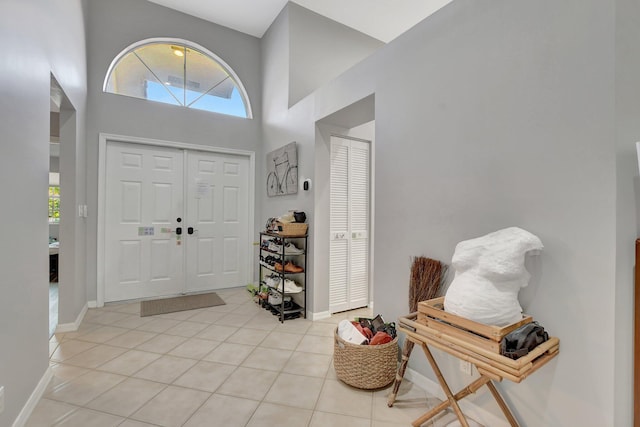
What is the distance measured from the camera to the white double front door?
11.9 ft

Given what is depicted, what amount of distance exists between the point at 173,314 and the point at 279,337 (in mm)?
1356

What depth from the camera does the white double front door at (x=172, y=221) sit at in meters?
3.63

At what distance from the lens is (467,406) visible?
166cm

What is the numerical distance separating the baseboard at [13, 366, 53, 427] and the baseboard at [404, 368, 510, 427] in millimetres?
2203

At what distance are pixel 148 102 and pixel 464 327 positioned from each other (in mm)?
4150

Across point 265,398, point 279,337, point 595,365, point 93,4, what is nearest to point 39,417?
point 265,398

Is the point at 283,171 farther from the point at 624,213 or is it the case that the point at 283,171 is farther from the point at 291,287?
the point at 624,213

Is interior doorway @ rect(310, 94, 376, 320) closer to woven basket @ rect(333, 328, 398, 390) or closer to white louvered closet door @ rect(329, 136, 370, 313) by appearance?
white louvered closet door @ rect(329, 136, 370, 313)

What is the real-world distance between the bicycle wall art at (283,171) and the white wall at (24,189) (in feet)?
6.88

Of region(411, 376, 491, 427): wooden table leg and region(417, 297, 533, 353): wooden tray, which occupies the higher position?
region(417, 297, 533, 353): wooden tray

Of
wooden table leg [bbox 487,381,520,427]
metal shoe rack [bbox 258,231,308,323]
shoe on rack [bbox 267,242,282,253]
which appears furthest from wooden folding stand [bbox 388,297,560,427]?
shoe on rack [bbox 267,242,282,253]

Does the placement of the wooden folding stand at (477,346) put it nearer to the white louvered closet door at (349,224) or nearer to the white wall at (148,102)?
the white louvered closet door at (349,224)

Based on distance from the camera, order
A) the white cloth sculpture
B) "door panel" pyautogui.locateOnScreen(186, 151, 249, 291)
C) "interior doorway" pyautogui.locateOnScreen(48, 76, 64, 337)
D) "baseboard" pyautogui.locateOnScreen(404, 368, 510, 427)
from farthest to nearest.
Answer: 1. "door panel" pyautogui.locateOnScreen(186, 151, 249, 291)
2. "interior doorway" pyautogui.locateOnScreen(48, 76, 64, 337)
3. "baseboard" pyautogui.locateOnScreen(404, 368, 510, 427)
4. the white cloth sculpture

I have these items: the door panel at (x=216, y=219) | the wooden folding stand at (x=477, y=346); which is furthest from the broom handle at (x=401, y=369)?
the door panel at (x=216, y=219)
